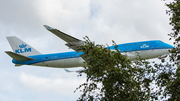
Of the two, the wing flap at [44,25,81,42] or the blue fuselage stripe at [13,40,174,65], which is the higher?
the wing flap at [44,25,81,42]

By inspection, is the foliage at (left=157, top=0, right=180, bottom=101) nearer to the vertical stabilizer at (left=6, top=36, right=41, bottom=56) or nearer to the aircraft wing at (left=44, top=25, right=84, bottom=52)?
the aircraft wing at (left=44, top=25, right=84, bottom=52)

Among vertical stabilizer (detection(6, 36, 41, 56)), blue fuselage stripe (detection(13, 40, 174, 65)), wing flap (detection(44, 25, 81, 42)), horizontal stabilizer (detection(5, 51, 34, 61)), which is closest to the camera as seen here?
wing flap (detection(44, 25, 81, 42))

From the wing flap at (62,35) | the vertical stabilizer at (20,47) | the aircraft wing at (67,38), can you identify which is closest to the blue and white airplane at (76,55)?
the vertical stabilizer at (20,47)

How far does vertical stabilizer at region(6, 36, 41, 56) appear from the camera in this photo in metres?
47.5

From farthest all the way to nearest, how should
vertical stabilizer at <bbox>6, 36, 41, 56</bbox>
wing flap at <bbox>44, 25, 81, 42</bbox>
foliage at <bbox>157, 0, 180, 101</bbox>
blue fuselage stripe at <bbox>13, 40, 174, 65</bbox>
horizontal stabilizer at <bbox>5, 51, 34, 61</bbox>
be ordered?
vertical stabilizer at <bbox>6, 36, 41, 56</bbox>
blue fuselage stripe at <bbox>13, 40, 174, 65</bbox>
horizontal stabilizer at <bbox>5, 51, 34, 61</bbox>
wing flap at <bbox>44, 25, 81, 42</bbox>
foliage at <bbox>157, 0, 180, 101</bbox>

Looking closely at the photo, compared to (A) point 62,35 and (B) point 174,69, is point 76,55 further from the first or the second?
(B) point 174,69

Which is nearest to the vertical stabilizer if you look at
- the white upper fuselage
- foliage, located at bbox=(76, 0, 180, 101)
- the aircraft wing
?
the white upper fuselage

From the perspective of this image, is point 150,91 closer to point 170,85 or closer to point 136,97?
point 136,97

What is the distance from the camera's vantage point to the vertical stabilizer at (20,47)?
47500mm

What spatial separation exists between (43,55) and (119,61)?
3134 centimetres

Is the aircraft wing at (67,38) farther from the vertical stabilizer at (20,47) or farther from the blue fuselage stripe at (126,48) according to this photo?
the vertical stabilizer at (20,47)

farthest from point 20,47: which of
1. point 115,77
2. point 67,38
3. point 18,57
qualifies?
point 115,77

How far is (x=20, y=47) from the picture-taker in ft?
158

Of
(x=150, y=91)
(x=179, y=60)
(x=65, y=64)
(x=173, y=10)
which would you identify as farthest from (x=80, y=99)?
(x=65, y=64)
